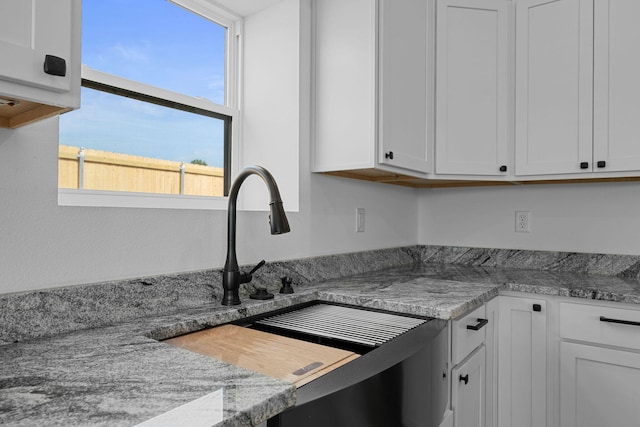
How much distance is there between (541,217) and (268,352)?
195 centimetres

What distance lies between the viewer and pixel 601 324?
1632mm

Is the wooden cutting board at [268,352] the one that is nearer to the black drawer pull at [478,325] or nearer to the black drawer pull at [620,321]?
the black drawer pull at [478,325]

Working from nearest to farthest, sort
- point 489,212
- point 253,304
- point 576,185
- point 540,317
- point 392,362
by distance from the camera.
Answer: point 392,362
point 253,304
point 540,317
point 576,185
point 489,212

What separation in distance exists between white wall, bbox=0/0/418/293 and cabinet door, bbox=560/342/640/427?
3.41ft

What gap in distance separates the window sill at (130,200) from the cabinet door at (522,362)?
1.35 m

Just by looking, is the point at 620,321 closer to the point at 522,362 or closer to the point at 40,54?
the point at 522,362

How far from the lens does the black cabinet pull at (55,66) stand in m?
0.72

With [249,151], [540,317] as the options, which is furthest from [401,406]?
[249,151]

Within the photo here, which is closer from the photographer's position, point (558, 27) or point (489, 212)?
point (558, 27)

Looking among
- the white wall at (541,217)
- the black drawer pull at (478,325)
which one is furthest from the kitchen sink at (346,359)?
the white wall at (541,217)

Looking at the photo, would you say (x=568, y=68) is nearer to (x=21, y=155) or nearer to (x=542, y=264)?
(x=542, y=264)

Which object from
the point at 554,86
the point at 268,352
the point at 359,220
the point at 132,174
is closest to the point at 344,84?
the point at 359,220

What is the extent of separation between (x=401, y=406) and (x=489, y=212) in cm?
183

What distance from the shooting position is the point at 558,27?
2.02 meters
